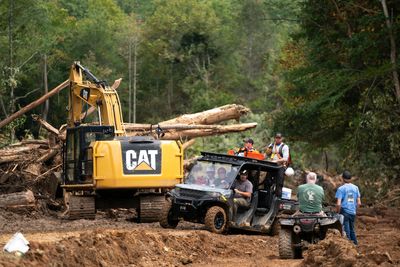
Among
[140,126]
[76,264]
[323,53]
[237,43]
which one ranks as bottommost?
[76,264]

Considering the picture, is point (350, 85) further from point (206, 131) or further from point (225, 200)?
Result: point (225, 200)

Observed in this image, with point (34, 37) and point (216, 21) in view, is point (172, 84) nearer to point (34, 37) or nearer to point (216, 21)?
point (216, 21)

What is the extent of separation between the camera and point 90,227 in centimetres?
2458

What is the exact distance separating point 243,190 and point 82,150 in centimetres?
422

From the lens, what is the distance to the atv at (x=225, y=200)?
23266 millimetres

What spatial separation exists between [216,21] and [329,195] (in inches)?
1544

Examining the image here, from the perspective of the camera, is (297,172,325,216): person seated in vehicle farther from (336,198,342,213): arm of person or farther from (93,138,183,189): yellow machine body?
(93,138,183,189): yellow machine body

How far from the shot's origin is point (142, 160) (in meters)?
24.7

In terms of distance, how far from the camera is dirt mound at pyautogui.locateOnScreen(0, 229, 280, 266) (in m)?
15.5

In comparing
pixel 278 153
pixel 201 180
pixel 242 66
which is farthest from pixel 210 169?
pixel 242 66

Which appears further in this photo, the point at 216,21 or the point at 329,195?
the point at 216,21

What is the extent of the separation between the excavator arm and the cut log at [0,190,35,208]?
2194mm

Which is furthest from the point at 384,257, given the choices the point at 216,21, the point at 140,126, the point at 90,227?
the point at 216,21

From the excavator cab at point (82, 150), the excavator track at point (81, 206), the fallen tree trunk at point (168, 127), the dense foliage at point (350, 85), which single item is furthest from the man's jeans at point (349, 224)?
the dense foliage at point (350, 85)
